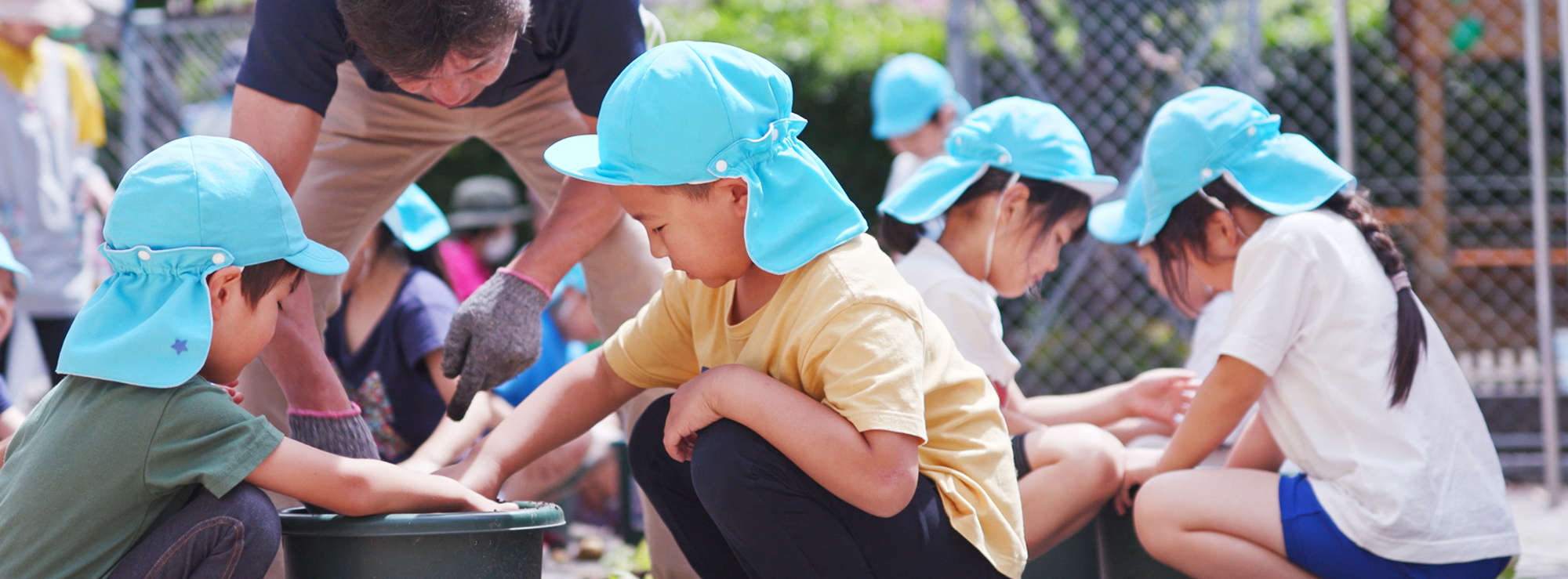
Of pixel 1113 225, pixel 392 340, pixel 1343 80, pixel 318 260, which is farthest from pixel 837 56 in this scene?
pixel 318 260

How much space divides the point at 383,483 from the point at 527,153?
3.47ft

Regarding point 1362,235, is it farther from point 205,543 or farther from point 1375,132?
point 1375,132

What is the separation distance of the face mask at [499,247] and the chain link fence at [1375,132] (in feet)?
7.85

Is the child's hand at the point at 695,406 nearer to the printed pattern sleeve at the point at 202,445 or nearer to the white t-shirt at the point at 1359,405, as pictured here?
the printed pattern sleeve at the point at 202,445

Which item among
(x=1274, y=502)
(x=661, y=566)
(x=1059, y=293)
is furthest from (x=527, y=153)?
(x=1059, y=293)

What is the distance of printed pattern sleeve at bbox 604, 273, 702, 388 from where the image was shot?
1.92 meters

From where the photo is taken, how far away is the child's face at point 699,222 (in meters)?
1.66

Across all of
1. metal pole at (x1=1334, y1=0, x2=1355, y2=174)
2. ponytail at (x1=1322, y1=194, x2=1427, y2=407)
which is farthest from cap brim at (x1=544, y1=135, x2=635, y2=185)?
metal pole at (x1=1334, y1=0, x2=1355, y2=174)

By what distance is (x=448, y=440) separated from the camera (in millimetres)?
2666

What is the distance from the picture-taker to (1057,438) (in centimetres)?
219

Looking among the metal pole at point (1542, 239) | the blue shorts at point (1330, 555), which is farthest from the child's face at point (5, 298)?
the metal pole at point (1542, 239)

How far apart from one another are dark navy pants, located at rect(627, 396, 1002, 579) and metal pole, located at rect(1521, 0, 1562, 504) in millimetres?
3393

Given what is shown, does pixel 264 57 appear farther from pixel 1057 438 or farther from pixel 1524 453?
pixel 1524 453

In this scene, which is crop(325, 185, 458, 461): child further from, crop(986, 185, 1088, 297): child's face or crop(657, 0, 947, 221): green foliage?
crop(657, 0, 947, 221): green foliage
